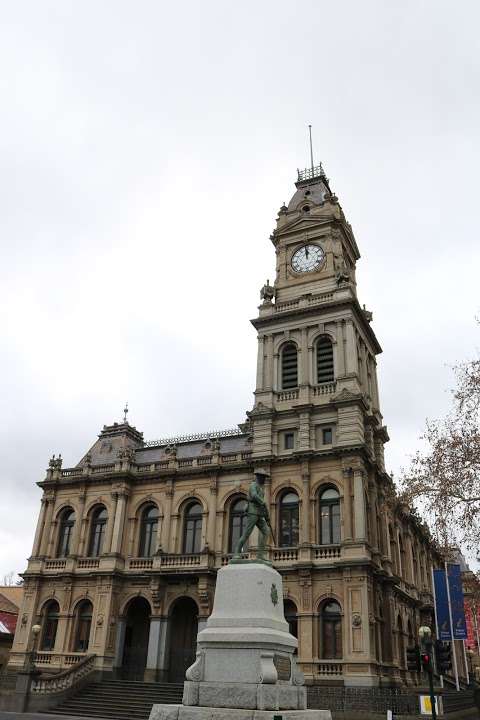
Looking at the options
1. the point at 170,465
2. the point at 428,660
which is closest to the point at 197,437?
the point at 170,465

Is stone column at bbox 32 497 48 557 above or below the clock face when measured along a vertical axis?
below

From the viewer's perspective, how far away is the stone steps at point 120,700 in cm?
2848

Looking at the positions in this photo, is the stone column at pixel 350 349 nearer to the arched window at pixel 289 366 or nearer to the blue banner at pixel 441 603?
the arched window at pixel 289 366

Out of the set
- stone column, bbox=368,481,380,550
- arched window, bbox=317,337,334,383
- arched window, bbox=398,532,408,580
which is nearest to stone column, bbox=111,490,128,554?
arched window, bbox=317,337,334,383

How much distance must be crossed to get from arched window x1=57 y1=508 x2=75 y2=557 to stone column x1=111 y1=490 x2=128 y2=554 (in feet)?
13.0

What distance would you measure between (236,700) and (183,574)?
21834 millimetres

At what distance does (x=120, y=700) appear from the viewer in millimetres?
29875

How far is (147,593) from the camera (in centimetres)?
3556

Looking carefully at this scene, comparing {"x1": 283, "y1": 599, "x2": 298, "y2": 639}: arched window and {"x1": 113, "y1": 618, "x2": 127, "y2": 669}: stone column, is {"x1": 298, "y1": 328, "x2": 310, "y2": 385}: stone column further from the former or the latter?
{"x1": 113, "y1": 618, "x2": 127, "y2": 669}: stone column

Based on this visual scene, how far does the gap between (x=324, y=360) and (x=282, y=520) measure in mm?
9888

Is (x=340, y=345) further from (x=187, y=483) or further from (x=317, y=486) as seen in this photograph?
(x=187, y=483)

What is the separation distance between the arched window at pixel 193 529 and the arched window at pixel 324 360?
10697 mm

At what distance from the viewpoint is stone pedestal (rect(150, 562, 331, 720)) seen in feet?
43.3

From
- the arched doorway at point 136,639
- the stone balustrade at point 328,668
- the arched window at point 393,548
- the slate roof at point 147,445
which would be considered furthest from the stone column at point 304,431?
the arched doorway at point 136,639
